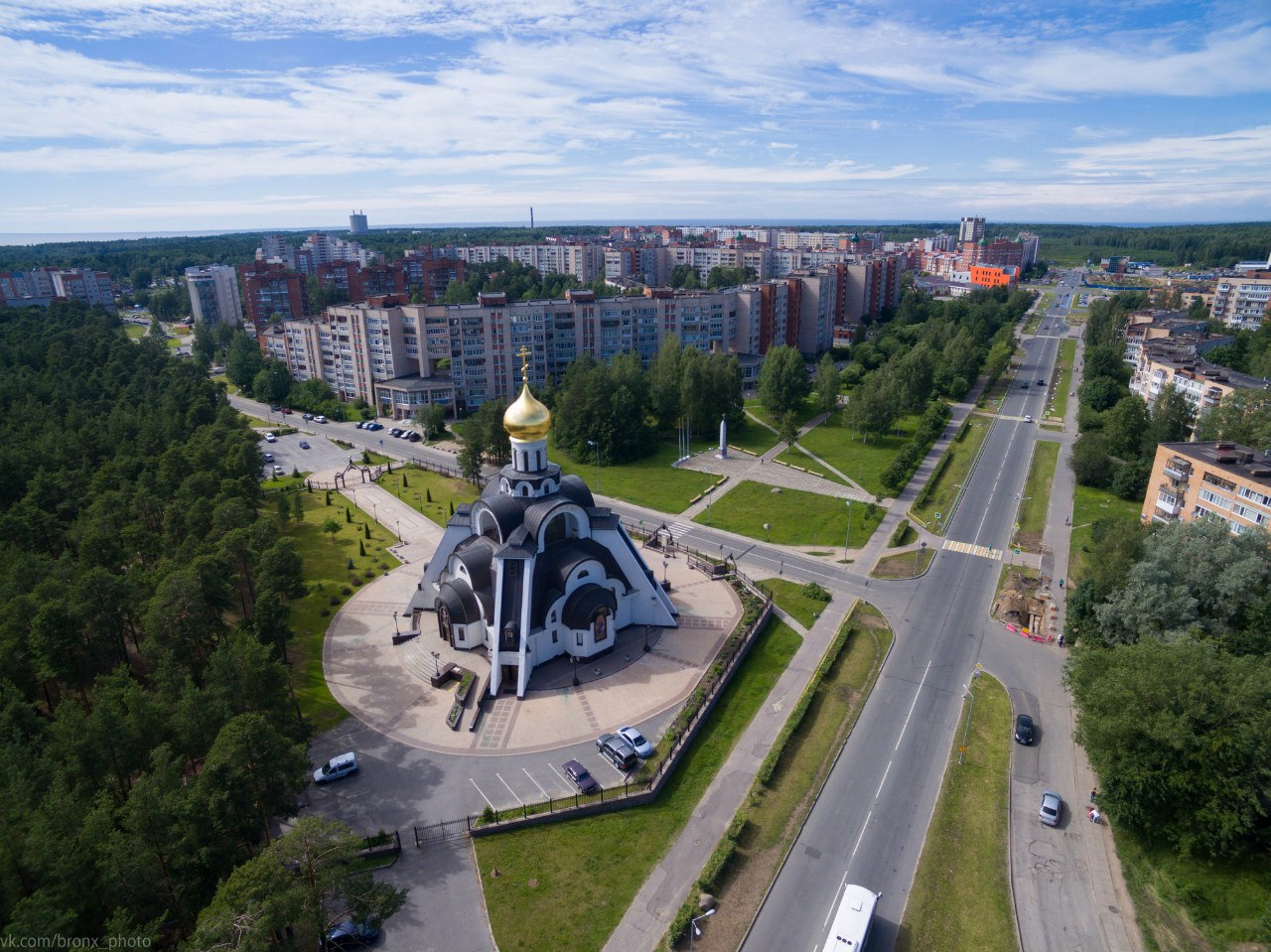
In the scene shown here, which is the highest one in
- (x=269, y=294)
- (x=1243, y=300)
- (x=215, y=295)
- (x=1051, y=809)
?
(x=269, y=294)

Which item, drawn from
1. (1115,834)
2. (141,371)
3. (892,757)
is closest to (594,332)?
(141,371)

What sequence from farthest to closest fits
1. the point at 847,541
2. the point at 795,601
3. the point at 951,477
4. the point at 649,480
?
1. the point at 649,480
2. the point at 951,477
3. the point at 847,541
4. the point at 795,601

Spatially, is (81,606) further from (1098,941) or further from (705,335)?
(705,335)

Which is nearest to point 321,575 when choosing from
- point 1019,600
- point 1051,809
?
point 1051,809

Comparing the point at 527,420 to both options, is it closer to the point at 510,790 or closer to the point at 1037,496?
the point at 510,790

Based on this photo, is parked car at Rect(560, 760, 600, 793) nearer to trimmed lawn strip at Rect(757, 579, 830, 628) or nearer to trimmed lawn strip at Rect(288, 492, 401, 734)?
trimmed lawn strip at Rect(288, 492, 401, 734)

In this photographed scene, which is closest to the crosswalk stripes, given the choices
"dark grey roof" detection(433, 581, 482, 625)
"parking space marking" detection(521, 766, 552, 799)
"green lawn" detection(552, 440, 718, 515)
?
"green lawn" detection(552, 440, 718, 515)

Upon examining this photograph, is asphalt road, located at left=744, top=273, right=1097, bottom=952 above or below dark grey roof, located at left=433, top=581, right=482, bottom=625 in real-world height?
→ below

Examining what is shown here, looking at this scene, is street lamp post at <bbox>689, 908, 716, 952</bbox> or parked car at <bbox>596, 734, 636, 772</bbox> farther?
parked car at <bbox>596, 734, 636, 772</bbox>
